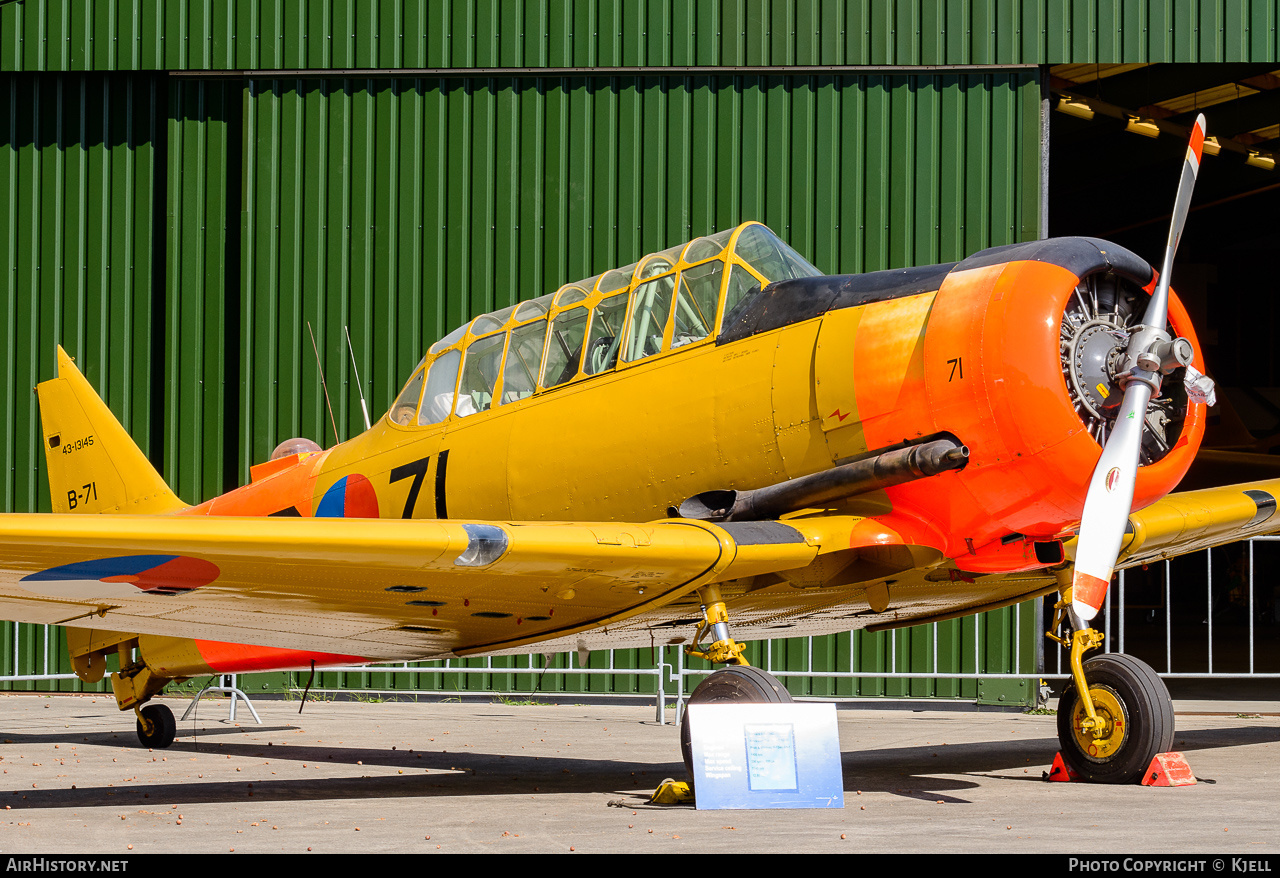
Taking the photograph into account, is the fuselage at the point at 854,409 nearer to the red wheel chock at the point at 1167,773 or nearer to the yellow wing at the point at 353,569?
the yellow wing at the point at 353,569

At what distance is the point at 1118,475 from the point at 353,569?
3361 millimetres

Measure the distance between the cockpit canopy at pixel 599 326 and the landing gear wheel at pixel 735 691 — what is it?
69.8 inches

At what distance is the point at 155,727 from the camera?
906 cm

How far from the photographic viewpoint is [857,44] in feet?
42.0

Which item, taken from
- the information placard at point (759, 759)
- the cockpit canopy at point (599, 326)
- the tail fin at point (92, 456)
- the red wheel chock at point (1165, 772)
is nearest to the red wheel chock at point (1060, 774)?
the red wheel chock at point (1165, 772)

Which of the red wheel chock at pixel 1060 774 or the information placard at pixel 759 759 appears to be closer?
the information placard at pixel 759 759

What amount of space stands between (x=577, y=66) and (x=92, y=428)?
6.37m

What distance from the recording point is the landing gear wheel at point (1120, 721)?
6.01 metres

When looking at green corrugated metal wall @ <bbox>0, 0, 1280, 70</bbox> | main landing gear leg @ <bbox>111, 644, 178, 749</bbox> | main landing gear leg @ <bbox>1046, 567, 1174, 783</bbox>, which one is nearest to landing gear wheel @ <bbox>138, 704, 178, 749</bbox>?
main landing gear leg @ <bbox>111, 644, 178, 749</bbox>

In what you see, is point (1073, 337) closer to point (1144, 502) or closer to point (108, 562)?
point (1144, 502)

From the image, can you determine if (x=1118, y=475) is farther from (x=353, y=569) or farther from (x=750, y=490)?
(x=353, y=569)

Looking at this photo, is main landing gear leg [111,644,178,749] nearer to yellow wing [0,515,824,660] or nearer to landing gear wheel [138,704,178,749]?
landing gear wheel [138,704,178,749]

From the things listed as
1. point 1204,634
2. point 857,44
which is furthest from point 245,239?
point 1204,634

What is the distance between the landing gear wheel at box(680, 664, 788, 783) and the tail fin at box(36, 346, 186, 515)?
17.3 feet
